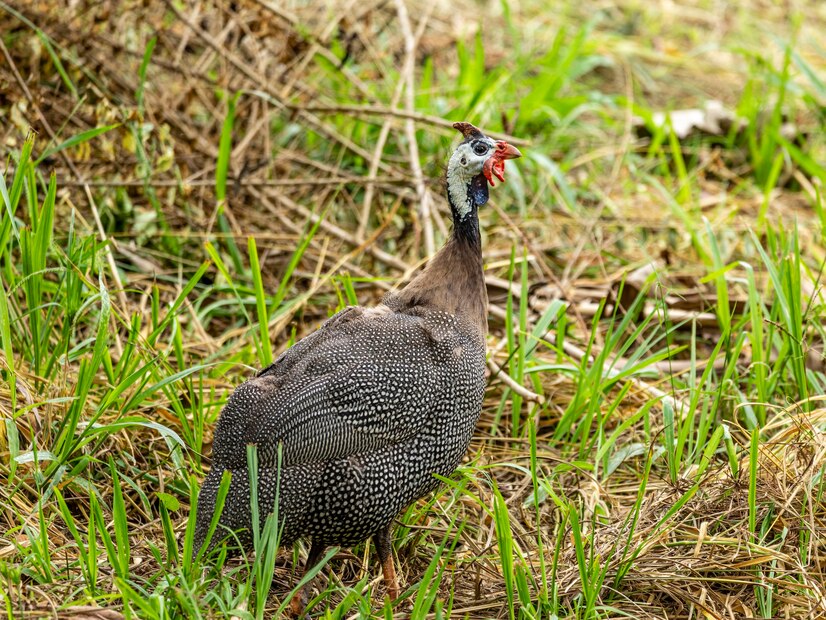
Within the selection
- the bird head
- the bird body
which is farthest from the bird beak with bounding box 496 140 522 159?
the bird body

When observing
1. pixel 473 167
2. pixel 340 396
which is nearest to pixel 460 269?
pixel 473 167

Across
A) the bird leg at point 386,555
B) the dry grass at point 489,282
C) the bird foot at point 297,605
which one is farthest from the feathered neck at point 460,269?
the bird foot at point 297,605

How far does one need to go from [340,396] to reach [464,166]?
0.86 meters

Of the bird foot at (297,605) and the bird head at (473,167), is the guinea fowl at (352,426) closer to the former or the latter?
the bird foot at (297,605)

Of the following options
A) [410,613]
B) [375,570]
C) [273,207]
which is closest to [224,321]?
[273,207]

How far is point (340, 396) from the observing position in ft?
9.33

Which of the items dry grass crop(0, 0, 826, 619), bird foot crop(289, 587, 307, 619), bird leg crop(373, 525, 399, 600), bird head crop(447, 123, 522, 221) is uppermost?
bird head crop(447, 123, 522, 221)

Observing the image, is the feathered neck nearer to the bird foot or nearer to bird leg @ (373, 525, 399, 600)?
bird leg @ (373, 525, 399, 600)

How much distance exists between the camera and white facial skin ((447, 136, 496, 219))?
3.20 metres

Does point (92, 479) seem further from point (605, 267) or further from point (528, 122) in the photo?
point (528, 122)

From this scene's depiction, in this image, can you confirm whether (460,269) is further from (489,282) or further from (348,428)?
(489,282)

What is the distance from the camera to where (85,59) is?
15.2ft

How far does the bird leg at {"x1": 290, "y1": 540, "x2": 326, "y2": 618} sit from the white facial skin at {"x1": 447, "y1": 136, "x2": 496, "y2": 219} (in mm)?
1101

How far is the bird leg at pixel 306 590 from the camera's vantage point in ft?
9.68
